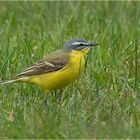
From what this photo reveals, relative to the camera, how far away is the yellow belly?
859cm

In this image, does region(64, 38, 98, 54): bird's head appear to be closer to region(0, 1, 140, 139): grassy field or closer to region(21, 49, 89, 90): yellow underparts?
region(21, 49, 89, 90): yellow underparts

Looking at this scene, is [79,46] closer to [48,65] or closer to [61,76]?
[48,65]

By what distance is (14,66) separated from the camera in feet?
31.4

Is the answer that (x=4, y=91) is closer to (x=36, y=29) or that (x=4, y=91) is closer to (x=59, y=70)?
(x=59, y=70)

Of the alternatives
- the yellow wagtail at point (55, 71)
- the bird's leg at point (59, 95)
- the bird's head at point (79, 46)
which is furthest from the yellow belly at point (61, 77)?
the bird's head at point (79, 46)

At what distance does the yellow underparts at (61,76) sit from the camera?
8594 millimetres

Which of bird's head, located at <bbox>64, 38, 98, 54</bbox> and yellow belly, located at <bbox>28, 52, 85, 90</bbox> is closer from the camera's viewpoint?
yellow belly, located at <bbox>28, 52, 85, 90</bbox>

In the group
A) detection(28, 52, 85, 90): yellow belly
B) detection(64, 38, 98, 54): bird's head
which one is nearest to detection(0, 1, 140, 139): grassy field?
detection(28, 52, 85, 90): yellow belly

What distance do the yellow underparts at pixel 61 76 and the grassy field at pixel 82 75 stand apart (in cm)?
16

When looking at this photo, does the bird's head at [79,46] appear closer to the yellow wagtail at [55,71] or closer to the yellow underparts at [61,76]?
the yellow wagtail at [55,71]

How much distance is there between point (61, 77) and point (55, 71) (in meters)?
0.13

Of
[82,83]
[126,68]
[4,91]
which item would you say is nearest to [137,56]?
[126,68]

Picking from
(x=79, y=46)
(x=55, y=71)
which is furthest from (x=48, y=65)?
(x=79, y=46)

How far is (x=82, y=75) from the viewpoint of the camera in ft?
30.2
